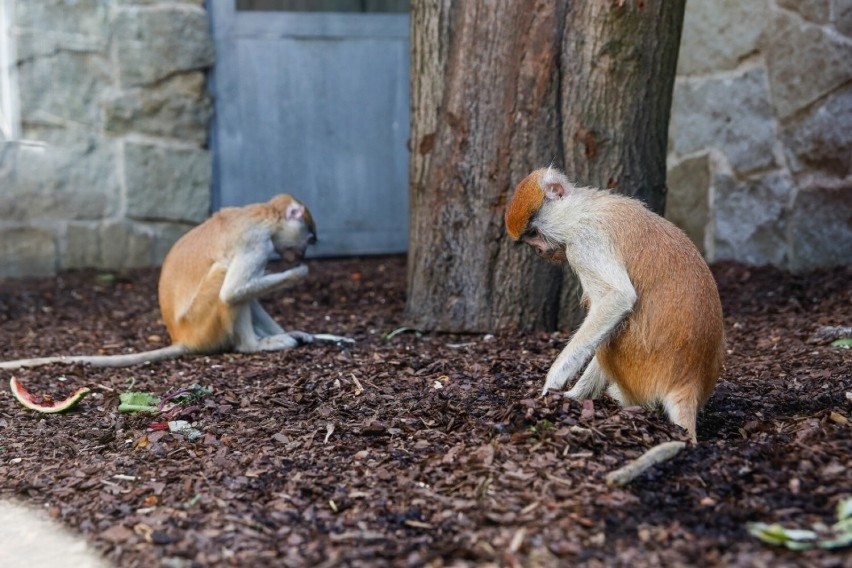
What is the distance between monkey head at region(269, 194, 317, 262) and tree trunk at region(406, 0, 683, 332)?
0.81 m

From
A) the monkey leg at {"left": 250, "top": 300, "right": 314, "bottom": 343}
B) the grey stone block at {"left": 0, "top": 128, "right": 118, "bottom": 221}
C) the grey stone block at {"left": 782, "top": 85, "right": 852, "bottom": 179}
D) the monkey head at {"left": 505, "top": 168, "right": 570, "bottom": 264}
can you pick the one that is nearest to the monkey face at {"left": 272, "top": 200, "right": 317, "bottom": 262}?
the monkey leg at {"left": 250, "top": 300, "right": 314, "bottom": 343}

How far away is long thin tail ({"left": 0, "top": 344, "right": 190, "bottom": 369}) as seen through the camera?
19.6 feet

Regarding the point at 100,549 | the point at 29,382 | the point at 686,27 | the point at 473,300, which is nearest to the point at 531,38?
the point at 473,300

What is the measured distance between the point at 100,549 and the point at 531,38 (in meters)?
3.67

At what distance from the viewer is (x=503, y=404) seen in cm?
451

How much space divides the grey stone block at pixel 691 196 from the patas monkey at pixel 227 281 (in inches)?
121

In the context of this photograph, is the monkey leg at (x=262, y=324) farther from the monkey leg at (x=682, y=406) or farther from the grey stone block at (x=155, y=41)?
the monkey leg at (x=682, y=406)

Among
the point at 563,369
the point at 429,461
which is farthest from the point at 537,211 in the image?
the point at 429,461

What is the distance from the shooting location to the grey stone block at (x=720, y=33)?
760 cm

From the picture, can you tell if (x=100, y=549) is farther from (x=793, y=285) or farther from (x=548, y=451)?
(x=793, y=285)

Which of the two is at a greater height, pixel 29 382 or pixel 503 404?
pixel 503 404

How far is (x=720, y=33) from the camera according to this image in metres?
7.80

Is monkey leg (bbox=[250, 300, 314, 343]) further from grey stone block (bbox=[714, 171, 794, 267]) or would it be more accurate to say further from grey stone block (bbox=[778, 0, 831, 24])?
grey stone block (bbox=[778, 0, 831, 24])

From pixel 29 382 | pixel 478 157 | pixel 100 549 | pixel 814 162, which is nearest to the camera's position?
pixel 100 549
